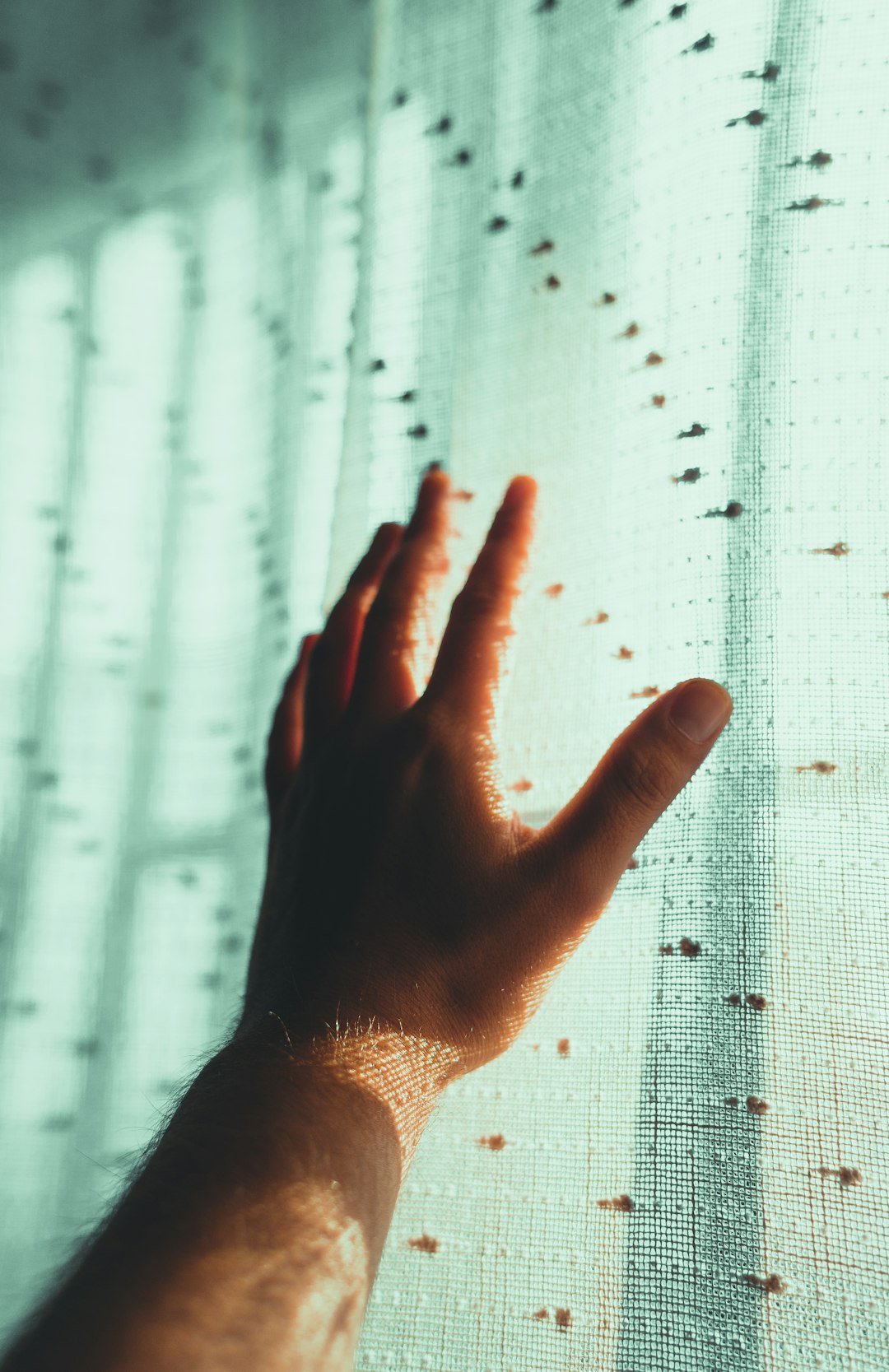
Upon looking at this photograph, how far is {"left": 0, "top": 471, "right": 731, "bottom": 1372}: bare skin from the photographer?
43 cm

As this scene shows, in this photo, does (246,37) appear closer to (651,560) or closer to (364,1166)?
(651,560)

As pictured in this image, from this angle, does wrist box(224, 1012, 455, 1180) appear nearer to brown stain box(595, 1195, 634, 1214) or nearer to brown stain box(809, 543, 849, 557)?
brown stain box(595, 1195, 634, 1214)

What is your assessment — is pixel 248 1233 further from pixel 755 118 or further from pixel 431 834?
pixel 755 118

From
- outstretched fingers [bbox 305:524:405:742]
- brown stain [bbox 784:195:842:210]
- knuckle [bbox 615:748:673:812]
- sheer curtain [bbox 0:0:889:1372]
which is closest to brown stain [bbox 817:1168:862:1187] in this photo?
sheer curtain [bbox 0:0:889:1372]

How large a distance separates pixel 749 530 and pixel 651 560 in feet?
0.23

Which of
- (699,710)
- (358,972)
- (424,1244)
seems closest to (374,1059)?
(358,972)

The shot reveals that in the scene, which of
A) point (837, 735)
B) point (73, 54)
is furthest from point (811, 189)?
point (73, 54)

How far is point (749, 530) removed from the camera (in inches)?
24.4

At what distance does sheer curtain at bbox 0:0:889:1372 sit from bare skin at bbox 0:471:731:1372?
5cm

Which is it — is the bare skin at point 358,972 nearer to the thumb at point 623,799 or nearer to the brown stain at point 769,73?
the thumb at point 623,799

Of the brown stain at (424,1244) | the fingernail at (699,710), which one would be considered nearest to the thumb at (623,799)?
the fingernail at (699,710)

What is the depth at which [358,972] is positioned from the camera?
61 cm

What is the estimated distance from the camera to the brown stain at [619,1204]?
0.58m

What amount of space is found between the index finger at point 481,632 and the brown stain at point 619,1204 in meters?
0.32
